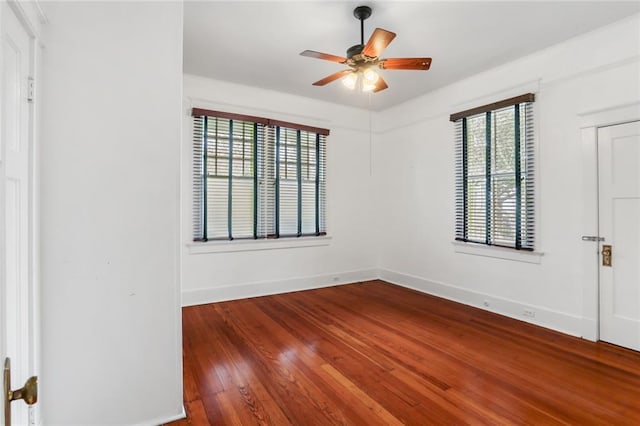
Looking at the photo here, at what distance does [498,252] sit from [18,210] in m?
4.38

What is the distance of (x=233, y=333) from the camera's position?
3355 millimetres

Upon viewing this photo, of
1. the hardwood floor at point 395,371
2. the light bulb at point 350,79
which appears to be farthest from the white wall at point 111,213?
the light bulb at point 350,79

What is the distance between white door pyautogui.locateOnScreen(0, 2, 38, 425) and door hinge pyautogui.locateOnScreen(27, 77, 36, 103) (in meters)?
0.02

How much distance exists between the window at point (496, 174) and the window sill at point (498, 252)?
63 millimetres

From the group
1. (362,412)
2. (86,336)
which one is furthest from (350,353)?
(86,336)

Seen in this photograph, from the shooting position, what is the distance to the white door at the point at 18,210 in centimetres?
135

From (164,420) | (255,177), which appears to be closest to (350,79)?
(255,177)

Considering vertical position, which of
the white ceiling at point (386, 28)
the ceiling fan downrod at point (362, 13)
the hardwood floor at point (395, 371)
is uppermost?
the white ceiling at point (386, 28)

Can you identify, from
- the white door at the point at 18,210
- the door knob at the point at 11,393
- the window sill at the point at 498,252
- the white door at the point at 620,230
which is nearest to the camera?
the door knob at the point at 11,393

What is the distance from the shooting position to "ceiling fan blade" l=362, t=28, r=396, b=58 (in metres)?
2.38

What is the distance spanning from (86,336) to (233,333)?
1704 millimetres

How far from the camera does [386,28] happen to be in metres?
3.11

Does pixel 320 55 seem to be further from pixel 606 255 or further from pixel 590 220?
pixel 606 255

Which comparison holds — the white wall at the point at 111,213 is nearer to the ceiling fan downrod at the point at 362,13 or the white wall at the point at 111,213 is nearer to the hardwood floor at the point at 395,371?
the hardwood floor at the point at 395,371
